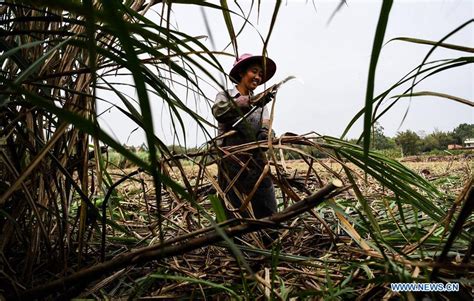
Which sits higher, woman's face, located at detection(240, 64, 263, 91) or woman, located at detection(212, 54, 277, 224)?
woman's face, located at detection(240, 64, 263, 91)

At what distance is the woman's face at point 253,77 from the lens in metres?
1.57

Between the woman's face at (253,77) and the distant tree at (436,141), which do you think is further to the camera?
the distant tree at (436,141)

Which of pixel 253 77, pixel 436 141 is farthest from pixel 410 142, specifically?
pixel 253 77

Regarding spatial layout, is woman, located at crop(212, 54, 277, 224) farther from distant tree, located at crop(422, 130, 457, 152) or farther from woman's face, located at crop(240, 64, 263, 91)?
distant tree, located at crop(422, 130, 457, 152)

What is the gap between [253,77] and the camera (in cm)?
157

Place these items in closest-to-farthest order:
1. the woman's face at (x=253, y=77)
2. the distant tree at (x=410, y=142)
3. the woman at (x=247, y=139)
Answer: the woman at (x=247, y=139) < the woman's face at (x=253, y=77) < the distant tree at (x=410, y=142)

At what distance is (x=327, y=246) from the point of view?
0.86 meters

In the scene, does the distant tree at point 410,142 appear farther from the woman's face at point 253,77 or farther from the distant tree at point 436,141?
the woman's face at point 253,77

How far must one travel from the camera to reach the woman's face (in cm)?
157

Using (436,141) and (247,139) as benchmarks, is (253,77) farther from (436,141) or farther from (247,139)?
(436,141)

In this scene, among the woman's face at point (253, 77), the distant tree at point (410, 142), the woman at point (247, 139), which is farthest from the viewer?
the distant tree at point (410, 142)

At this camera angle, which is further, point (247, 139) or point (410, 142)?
point (410, 142)

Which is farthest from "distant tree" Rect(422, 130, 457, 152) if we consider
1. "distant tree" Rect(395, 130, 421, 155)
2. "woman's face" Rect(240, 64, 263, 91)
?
"woman's face" Rect(240, 64, 263, 91)

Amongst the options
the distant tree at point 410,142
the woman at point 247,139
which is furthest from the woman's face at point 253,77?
the distant tree at point 410,142
